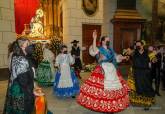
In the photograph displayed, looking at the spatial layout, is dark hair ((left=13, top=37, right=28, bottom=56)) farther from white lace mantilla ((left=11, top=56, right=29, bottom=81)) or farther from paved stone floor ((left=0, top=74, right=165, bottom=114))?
paved stone floor ((left=0, top=74, right=165, bottom=114))

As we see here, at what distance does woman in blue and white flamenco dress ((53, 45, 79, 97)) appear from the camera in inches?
302

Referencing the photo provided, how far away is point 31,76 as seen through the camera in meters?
4.29

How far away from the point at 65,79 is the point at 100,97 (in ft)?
7.44

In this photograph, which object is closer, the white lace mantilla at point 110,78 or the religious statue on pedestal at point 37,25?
the white lace mantilla at point 110,78

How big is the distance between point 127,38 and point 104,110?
9.03 m

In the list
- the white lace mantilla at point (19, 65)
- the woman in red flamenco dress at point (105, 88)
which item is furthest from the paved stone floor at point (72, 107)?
the white lace mantilla at point (19, 65)

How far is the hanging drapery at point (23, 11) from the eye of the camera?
54.4ft

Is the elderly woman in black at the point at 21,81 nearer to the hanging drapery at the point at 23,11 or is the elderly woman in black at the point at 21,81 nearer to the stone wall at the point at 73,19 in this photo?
the stone wall at the point at 73,19

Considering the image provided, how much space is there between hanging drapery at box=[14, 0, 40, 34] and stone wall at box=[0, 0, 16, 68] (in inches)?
A: 225

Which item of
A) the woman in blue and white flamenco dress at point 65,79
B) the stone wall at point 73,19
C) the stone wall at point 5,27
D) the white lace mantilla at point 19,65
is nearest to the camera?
the white lace mantilla at point 19,65

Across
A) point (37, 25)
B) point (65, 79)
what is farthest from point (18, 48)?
point (37, 25)

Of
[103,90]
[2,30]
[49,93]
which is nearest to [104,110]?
[103,90]

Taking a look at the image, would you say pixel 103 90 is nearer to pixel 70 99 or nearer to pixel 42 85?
pixel 70 99

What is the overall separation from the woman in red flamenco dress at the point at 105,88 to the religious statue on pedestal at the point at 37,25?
383 inches
